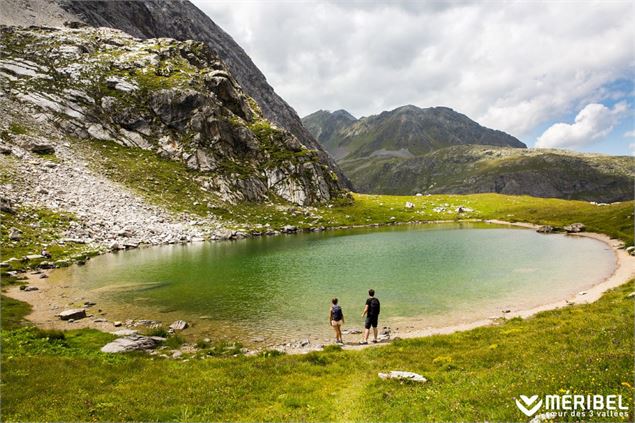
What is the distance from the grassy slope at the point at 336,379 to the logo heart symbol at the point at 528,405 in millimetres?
293

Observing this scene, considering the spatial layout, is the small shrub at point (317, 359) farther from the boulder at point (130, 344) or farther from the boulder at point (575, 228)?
the boulder at point (575, 228)

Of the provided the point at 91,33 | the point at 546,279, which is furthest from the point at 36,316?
the point at 91,33

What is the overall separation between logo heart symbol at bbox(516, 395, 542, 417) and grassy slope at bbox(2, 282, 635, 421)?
293 millimetres

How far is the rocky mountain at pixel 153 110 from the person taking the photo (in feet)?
437

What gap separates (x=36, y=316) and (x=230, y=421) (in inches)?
1216

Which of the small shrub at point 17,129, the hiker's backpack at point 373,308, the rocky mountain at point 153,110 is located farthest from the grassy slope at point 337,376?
the rocky mountain at point 153,110

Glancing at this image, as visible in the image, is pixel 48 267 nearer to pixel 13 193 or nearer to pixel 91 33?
pixel 13 193

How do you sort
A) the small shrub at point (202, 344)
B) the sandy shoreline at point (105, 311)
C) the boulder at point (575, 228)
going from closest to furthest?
the small shrub at point (202, 344) < the sandy shoreline at point (105, 311) < the boulder at point (575, 228)

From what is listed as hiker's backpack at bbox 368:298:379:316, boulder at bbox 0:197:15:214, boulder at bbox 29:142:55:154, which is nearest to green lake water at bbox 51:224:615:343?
hiker's backpack at bbox 368:298:379:316

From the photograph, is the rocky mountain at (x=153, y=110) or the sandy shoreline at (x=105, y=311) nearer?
the sandy shoreline at (x=105, y=311)

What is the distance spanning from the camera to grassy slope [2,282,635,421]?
45.7ft

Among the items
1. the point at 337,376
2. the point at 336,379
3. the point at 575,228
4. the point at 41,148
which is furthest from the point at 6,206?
the point at 575,228

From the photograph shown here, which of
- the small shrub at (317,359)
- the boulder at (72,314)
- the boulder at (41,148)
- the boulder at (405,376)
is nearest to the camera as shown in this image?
the boulder at (405,376)

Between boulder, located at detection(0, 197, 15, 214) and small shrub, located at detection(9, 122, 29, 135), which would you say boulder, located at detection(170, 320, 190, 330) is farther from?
small shrub, located at detection(9, 122, 29, 135)
